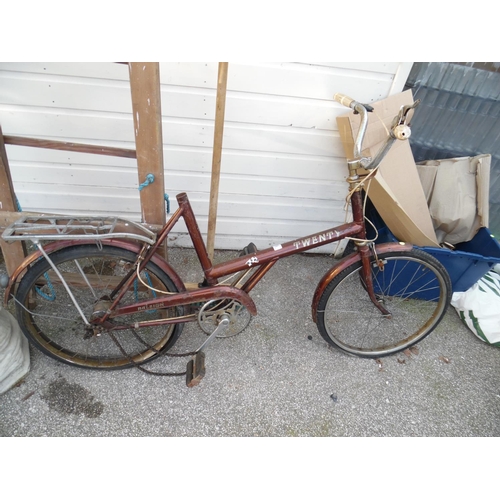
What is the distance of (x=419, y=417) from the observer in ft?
6.82

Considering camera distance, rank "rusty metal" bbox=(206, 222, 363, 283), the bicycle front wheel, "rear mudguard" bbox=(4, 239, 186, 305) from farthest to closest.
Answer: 1. the bicycle front wheel
2. "rusty metal" bbox=(206, 222, 363, 283)
3. "rear mudguard" bbox=(4, 239, 186, 305)

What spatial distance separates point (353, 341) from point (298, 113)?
1.76 metres

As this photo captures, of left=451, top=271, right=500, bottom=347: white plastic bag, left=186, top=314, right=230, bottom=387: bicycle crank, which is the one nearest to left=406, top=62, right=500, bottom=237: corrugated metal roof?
left=451, top=271, right=500, bottom=347: white plastic bag

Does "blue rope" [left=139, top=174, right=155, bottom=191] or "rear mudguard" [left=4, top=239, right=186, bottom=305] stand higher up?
"blue rope" [left=139, top=174, right=155, bottom=191]

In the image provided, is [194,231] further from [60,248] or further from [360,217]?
[360,217]

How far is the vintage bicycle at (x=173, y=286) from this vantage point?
5.56 feet

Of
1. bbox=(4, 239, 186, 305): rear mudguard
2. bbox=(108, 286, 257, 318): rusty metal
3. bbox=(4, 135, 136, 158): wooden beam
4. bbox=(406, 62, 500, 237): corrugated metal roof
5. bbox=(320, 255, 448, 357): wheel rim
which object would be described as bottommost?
bbox=(320, 255, 448, 357): wheel rim

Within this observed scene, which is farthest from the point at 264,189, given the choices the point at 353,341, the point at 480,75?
the point at 480,75

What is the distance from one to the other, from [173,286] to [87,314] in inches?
34.8

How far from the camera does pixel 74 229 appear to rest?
1.69 meters

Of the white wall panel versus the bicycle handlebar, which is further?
the white wall panel

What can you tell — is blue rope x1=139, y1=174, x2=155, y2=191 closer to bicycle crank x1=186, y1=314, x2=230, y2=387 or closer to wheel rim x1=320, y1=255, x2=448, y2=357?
bicycle crank x1=186, y1=314, x2=230, y2=387

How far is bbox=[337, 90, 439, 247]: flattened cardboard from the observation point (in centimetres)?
217

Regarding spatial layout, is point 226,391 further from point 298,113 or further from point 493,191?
point 493,191
